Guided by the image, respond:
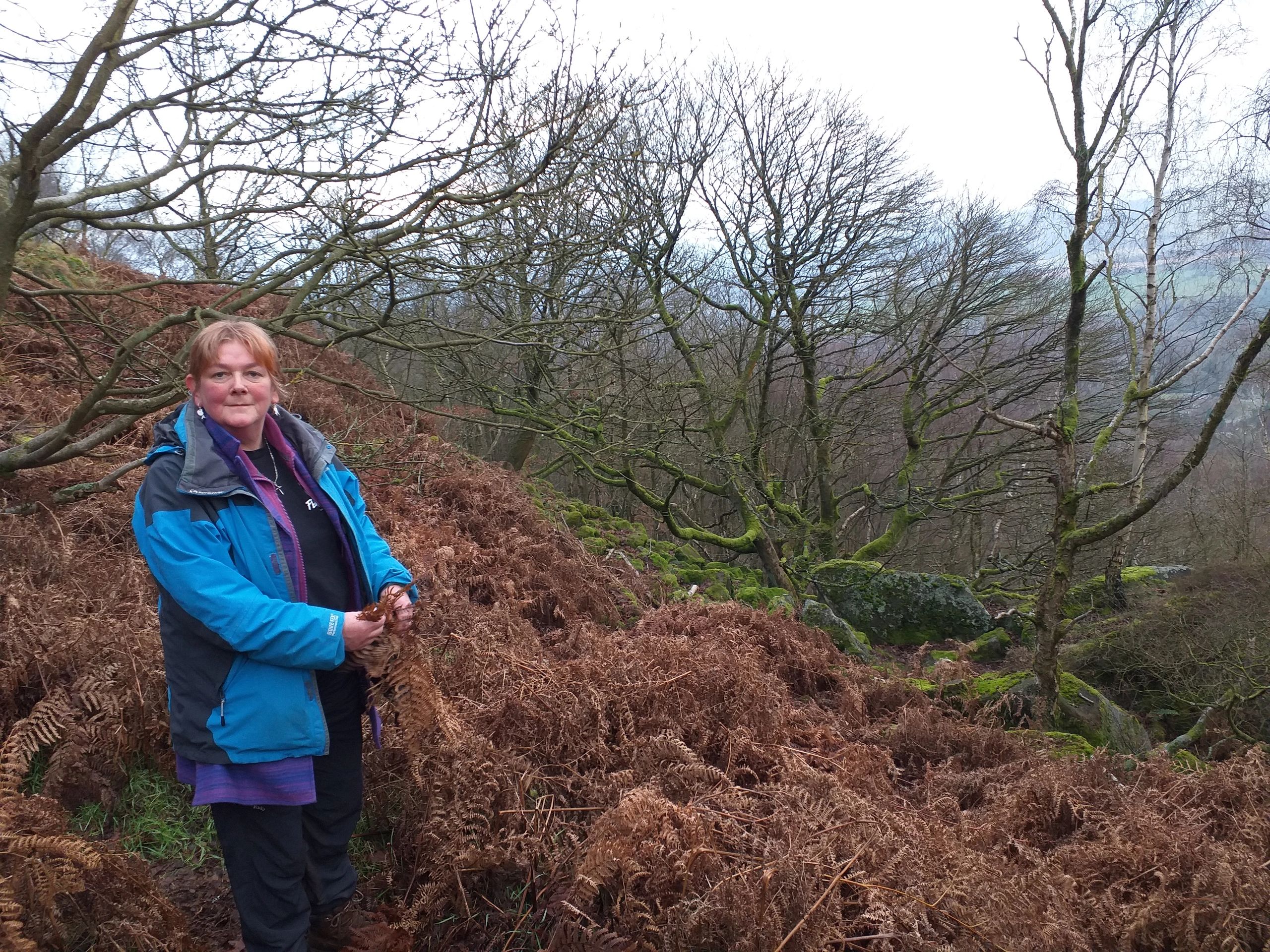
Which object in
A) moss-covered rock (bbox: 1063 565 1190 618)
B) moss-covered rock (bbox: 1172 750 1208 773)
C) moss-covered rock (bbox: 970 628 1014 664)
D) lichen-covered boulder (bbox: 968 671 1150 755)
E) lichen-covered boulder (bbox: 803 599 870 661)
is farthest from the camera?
moss-covered rock (bbox: 1063 565 1190 618)

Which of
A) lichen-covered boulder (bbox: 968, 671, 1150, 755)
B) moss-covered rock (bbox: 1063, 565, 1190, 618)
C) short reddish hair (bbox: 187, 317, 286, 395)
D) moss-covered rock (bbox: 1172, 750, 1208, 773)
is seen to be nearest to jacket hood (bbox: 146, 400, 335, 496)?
short reddish hair (bbox: 187, 317, 286, 395)

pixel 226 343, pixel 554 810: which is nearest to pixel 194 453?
pixel 226 343

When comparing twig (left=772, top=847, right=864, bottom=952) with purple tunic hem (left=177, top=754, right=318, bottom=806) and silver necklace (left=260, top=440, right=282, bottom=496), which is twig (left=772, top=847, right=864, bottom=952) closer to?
purple tunic hem (left=177, top=754, right=318, bottom=806)

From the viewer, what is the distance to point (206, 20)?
11.3ft

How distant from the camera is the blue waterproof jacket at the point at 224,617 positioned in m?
1.84

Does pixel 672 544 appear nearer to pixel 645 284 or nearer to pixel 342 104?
pixel 645 284

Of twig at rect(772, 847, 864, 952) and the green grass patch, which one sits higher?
the green grass patch

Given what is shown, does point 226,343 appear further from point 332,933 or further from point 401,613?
point 332,933

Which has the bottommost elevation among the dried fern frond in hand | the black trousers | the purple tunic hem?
the black trousers

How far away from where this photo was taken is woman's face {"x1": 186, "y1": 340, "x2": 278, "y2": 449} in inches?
81.3

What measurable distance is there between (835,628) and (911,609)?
94.1 inches

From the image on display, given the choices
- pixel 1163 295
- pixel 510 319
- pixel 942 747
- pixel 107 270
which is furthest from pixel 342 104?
pixel 1163 295

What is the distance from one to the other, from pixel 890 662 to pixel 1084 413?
9284mm

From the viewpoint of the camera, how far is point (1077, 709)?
592cm
